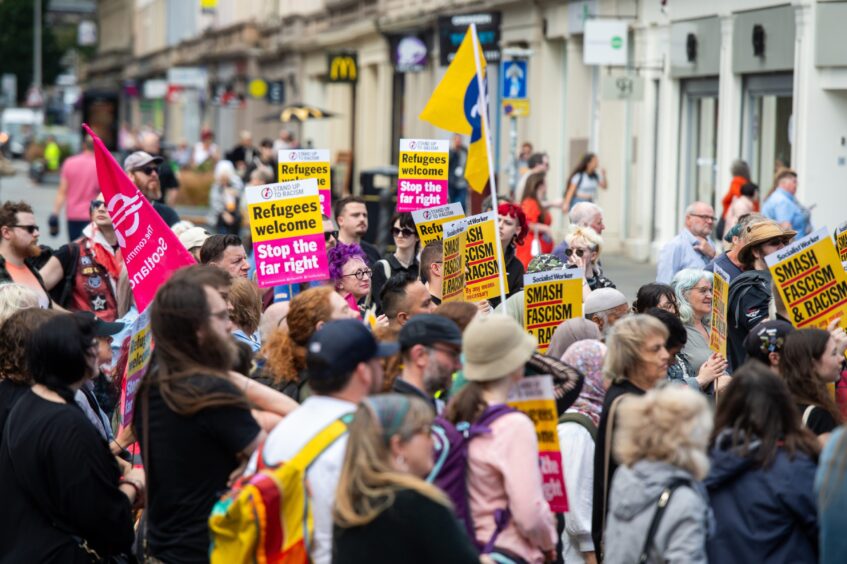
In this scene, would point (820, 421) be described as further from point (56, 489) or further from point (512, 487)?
point (56, 489)

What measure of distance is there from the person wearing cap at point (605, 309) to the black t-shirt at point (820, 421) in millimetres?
2282

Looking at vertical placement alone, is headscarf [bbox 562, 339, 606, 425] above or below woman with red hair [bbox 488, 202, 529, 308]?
below

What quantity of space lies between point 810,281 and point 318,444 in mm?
3935

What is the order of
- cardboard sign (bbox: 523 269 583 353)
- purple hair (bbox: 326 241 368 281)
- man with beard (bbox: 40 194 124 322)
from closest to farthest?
cardboard sign (bbox: 523 269 583 353), purple hair (bbox: 326 241 368 281), man with beard (bbox: 40 194 124 322)

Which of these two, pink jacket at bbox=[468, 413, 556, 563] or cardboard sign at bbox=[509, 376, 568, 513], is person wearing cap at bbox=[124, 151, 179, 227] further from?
pink jacket at bbox=[468, 413, 556, 563]

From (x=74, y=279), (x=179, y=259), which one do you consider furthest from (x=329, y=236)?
(x=179, y=259)

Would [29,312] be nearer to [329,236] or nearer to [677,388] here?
[677,388]

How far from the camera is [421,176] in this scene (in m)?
12.9

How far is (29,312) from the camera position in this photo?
638cm

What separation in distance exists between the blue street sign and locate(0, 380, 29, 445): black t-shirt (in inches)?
667

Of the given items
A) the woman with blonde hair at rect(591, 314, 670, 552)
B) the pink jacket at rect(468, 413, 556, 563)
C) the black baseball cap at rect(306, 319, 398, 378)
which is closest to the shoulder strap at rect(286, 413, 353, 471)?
the black baseball cap at rect(306, 319, 398, 378)

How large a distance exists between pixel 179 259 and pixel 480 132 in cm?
325

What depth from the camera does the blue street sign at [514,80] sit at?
22859mm

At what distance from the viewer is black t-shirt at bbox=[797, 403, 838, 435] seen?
20.4ft
